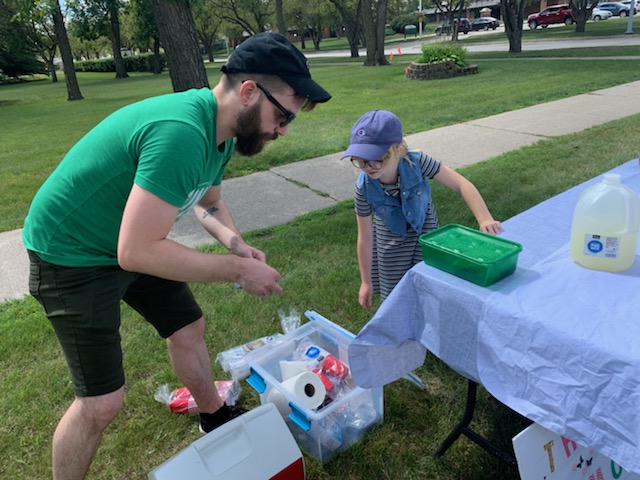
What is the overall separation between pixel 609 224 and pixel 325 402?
139 cm

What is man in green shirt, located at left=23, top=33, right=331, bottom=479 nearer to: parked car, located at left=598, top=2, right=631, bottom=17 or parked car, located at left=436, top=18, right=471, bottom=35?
parked car, located at left=436, top=18, right=471, bottom=35

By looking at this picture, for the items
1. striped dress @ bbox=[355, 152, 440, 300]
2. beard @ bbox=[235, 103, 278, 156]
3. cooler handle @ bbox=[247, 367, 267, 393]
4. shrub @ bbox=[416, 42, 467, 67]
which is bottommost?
cooler handle @ bbox=[247, 367, 267, 393]

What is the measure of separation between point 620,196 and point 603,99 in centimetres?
933

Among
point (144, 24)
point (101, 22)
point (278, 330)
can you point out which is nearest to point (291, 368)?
point (278, 330)

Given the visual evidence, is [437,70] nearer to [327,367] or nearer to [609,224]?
[327,367]

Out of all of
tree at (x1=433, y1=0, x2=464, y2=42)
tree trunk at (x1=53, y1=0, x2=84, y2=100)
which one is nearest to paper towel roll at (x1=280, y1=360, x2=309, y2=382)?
tree trunk at (x1=53, y1=0, x2=84, y2=100)

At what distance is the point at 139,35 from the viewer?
38.5 m

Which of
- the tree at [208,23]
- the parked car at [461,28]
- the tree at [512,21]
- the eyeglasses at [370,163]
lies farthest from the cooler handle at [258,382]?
the parked car at [461,28]

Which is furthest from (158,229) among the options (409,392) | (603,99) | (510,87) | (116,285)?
(510,87)

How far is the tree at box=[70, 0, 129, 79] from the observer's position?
116ft

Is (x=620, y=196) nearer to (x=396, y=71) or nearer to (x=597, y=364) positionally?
(x=597, y=364)

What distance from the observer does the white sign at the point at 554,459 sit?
1378mm

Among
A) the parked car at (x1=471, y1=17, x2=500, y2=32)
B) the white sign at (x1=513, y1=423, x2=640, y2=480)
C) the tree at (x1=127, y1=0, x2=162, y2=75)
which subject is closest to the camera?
the white sign at (x1=513, y1=423, x2=640, y2=480)

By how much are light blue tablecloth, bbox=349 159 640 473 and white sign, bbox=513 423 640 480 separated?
0.31 feet
